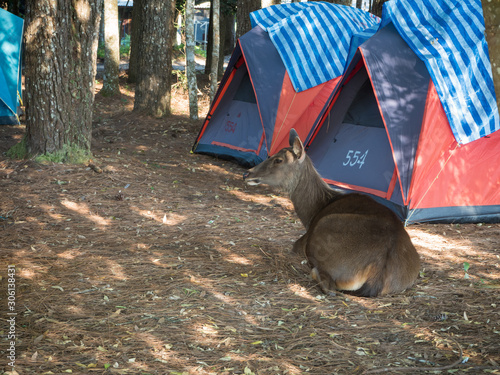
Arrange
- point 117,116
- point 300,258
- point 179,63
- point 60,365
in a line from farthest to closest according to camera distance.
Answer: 1. point 179,63
2. point 117,116
3. point 300,258
4. point 60,365

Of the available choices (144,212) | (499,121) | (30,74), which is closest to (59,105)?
(30,74)

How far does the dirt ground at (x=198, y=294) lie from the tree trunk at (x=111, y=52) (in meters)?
7.24

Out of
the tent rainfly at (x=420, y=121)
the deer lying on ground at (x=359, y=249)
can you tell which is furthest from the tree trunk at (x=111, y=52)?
the deer lying on ground at (x=359, y=249)

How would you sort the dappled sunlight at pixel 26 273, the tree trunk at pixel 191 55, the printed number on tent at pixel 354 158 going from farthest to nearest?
1. the tree trunk at pixel 191 55
2. the printed number on tent at pixel 354 158
3. the dappled sunlight at pixel 26 273

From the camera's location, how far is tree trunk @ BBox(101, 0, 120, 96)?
13797mm

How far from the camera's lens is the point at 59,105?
7.16 meters

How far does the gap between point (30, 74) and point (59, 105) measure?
1.85 feet

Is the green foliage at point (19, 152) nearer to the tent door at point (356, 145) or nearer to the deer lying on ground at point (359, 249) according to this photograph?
the tent door at point (356, 145)

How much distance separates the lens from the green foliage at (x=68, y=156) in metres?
7.20

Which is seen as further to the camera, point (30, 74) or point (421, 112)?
point (30, 74)

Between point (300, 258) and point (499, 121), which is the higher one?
point (499, 121)

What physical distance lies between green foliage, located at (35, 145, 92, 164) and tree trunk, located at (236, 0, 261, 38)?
6180 millimetres

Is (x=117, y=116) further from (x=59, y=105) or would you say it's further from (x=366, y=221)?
(x=366, y=221)

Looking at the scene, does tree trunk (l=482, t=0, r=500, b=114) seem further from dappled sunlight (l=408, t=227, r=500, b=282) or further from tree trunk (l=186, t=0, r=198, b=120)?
tree trunk (l=186, t=0, r=198, b=120)
